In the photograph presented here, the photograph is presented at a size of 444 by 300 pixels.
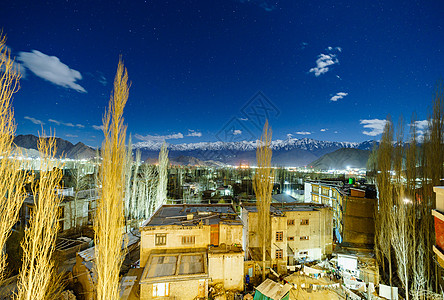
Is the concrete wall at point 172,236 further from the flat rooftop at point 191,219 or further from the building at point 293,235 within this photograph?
the building at point 293,235

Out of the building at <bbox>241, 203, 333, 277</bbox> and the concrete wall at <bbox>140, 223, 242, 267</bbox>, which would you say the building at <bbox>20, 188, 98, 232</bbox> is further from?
the building at <bbox>241, 203, 333, 277</bbox>

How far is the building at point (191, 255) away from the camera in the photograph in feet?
27.1

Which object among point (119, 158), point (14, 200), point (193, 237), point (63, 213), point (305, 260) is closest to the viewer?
point (14, 200)

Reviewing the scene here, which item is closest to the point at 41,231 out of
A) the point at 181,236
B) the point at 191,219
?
the point at 181,236

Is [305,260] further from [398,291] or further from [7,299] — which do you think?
[7,299]

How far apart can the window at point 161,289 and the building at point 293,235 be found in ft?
22.4

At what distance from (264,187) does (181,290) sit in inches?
320

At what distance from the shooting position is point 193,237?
10.7 m

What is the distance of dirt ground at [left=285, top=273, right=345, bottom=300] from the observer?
10.9 metres

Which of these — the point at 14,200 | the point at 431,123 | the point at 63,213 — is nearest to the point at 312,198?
the point at 431,123

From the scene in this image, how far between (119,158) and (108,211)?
1478mm

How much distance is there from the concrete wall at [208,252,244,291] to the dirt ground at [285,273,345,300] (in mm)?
3710

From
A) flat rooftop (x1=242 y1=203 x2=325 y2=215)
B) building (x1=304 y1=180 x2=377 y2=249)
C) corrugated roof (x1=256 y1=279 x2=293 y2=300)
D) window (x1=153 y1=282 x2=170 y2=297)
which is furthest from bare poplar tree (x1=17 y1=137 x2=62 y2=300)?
building (x1=304 y1=180 x2=377 y2=249)

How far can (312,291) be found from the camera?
36.9ft
